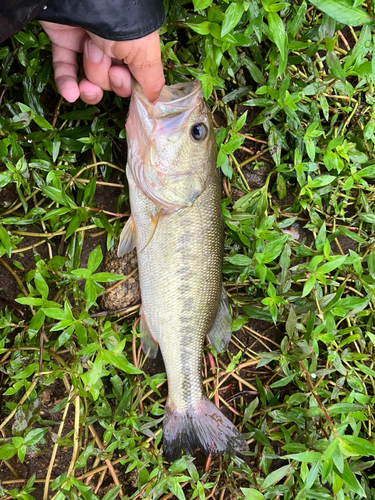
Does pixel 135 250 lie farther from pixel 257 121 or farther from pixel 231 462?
pixel 231 462

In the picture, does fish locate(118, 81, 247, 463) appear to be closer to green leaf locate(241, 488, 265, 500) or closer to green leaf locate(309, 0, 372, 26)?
green leaf locate(241, 488, 265, 500)

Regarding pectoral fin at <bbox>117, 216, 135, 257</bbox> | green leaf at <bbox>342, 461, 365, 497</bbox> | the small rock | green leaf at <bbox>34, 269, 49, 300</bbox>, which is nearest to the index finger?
pectoral fin at <bbox>117, 216, 135, 257</bbox>

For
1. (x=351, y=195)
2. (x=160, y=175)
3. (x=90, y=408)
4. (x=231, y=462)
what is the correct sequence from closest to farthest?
1. (x=160, y=175)
2. (x=90, y=408)
3. (x=231, y=462)
4. (x=351, y=195)

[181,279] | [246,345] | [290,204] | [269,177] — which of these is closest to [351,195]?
[290,204]

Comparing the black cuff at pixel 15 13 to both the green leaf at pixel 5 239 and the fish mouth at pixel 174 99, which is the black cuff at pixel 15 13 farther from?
the green leaf at pixel 5 239

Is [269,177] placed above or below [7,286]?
above

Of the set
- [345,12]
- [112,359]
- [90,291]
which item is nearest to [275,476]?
[112,359]

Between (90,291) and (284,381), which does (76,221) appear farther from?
(284,381)
